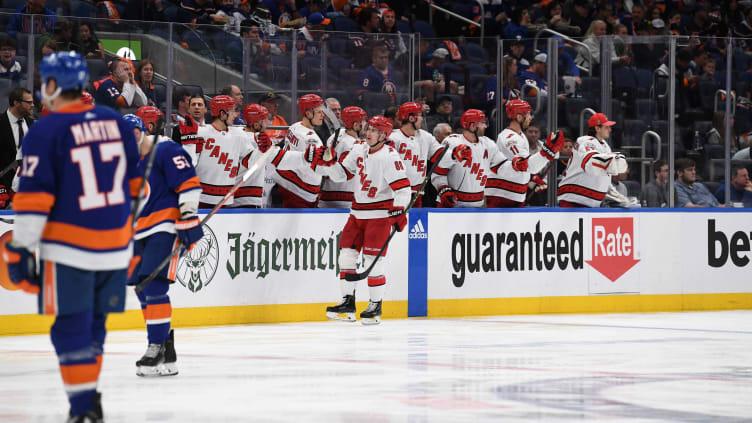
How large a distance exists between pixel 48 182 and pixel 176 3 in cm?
848

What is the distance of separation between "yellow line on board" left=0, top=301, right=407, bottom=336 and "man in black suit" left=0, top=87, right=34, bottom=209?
0.99 meters

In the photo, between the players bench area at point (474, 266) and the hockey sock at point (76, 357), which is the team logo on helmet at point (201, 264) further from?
the hockey sock at point (76, 357)

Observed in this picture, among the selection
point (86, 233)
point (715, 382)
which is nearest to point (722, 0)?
point (715, 382)

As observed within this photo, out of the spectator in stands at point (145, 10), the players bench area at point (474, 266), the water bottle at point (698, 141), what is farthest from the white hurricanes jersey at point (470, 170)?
the spectator in stands at point (145, 10)

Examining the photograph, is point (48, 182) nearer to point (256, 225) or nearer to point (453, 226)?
point (256, 225)

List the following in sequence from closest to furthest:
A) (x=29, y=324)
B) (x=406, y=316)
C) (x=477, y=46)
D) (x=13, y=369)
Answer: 1. (x=13, y=369)
2. (x=29, y=324)
3. (x=406, y=316)
4. (x=477, y=46)

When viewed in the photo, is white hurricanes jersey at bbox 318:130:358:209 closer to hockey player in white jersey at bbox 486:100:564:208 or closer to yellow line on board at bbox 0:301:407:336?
yellow line on board at bbox 0:301:407:336

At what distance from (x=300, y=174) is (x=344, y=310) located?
1.24 m

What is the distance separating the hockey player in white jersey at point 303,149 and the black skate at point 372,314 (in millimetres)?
1145

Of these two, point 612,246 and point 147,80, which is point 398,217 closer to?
point 147,80

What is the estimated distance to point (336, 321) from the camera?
31.9ft

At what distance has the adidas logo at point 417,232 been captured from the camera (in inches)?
396

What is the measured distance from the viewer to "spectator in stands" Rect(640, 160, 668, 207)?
11141mm

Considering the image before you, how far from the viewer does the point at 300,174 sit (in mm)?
9930
